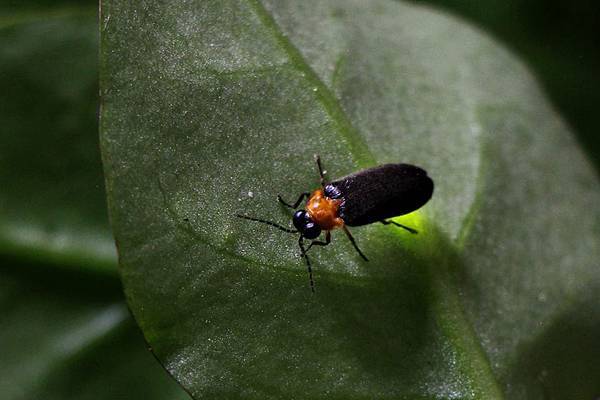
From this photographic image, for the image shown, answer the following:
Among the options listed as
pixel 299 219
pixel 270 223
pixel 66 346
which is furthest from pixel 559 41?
pixel 66 346

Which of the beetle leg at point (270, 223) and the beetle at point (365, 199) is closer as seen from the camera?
the beetle leg at point (270, 223)

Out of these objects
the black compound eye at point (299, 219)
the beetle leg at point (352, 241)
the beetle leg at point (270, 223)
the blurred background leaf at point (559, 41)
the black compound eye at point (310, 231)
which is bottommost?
the blurred background leaf at point (559, 41)

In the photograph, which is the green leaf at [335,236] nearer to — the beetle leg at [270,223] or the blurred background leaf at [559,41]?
the beetle leg at [270,223]

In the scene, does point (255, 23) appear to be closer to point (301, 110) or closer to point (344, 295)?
point (301, 110)

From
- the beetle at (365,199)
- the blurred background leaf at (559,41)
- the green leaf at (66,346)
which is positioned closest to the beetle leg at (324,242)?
the beetle at (365,199)

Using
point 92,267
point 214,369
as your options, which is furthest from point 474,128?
point 92,267
